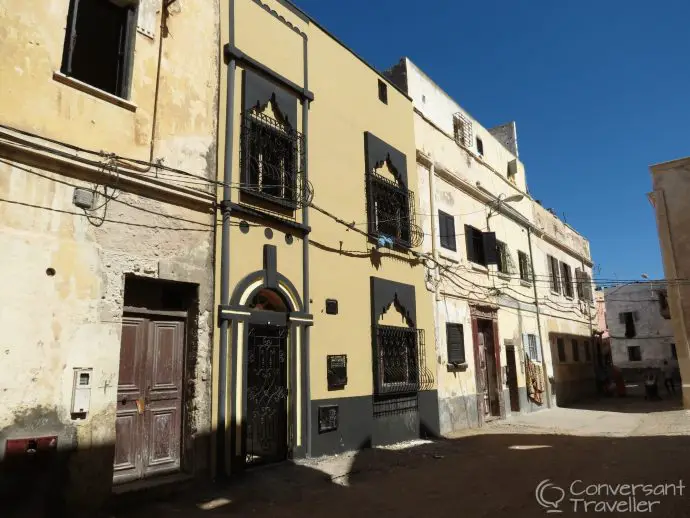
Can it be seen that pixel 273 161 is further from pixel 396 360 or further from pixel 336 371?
pixel 396 360

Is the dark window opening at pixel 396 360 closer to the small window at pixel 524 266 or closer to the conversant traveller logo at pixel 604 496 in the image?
the conversant traveller logo at pixel 604 496

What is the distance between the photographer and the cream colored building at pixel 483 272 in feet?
41.1

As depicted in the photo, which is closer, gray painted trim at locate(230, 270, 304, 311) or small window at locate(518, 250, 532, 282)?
gray painted trim at locate(230, 270, 304, 311)

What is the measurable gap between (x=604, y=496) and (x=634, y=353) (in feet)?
123

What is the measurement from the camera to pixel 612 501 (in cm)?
584

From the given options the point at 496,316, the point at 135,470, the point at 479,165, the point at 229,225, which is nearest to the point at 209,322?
the point at 229,225

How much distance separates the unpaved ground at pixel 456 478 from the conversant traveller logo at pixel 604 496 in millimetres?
41

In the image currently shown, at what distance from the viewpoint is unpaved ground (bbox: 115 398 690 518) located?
5.68 metres

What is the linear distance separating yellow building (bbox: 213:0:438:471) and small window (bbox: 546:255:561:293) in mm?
10401

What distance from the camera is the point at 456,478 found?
7297 mm

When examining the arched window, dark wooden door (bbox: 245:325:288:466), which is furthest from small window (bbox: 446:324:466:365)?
the arched window

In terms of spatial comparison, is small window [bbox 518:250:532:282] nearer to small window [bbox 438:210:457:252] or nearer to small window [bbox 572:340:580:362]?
small window [bbox 438:210:457:252]

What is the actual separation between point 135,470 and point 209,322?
1949 mm

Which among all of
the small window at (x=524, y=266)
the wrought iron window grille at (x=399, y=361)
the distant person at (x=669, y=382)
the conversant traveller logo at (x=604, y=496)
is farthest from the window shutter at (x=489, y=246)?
the distant person at (x=669, y=382)
